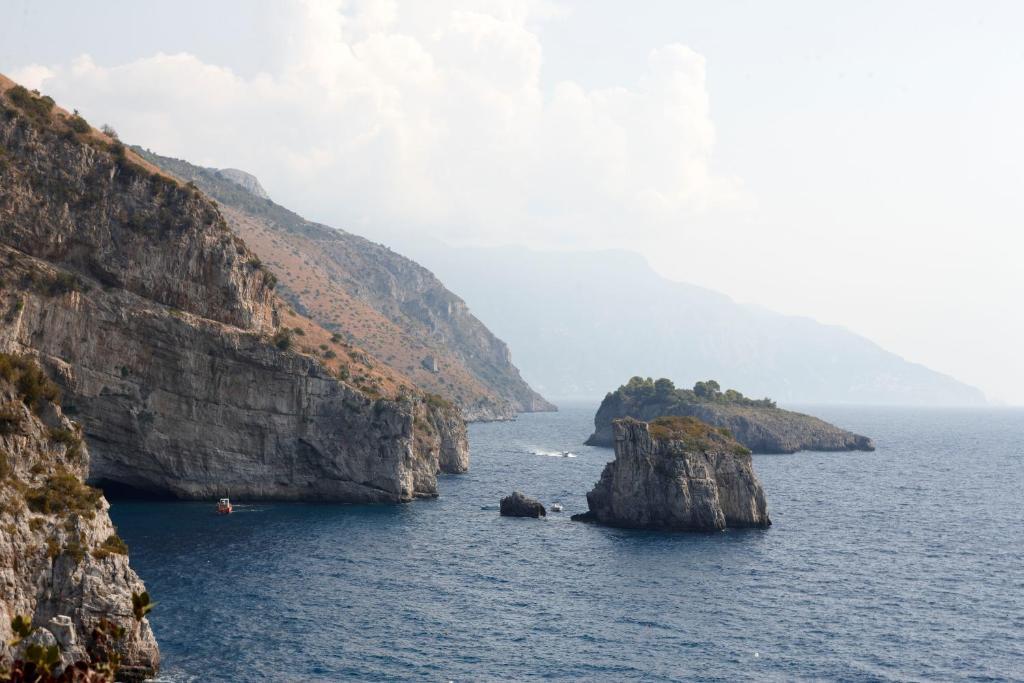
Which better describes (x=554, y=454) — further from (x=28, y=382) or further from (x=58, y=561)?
(x=58, y=561)

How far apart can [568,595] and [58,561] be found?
3922 cm

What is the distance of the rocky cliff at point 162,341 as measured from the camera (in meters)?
97.0

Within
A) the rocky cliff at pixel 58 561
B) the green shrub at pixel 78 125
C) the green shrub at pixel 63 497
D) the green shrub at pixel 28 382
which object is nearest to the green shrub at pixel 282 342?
the green shrub at pixel 78 125

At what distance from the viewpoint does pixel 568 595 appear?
7375 centimetres

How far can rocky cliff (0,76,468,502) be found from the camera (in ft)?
318

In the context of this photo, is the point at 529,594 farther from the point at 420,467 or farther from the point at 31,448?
the point at 420,467

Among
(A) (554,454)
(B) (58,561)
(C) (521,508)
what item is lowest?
(C) (521,508)

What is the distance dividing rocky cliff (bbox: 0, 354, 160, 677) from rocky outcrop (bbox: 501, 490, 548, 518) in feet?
198

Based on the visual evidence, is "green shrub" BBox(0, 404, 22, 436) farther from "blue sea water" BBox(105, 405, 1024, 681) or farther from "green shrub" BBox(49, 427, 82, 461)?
"blue sea water" BBox(105, 405, 1024, 681)

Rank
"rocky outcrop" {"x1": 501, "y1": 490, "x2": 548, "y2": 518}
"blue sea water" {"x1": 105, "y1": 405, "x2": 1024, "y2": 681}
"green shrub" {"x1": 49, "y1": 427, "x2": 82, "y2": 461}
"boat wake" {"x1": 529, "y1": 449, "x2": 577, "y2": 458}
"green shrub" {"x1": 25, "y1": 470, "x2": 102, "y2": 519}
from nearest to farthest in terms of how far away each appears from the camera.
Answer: "green shrub" {"x1": 25, "y1": 470, "x2": 102, "y2": 519}
"blue sea water" {"x1": 105, "y1": 405, "x2": 1024, "y2": 681}
"green shrub" {"x1": 49, "y1": 427, "x2": 82, "y2": 461}
"rocky outcrop" {"x1": 501, "y1": 490, "x2": 548, "y2": 518}
"boat wake" {"x1": 529, "y1": 449, "x2": 577, "y2": 458}

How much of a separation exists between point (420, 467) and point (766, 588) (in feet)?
191

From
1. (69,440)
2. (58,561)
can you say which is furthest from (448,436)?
(58,561)

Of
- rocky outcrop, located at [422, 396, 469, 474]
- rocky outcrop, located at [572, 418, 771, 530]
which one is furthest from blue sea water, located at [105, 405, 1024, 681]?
rocky outcrop, located at [422, 396, 469, 474]

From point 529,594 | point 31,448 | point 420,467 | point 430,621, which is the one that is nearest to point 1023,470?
point 420,467
